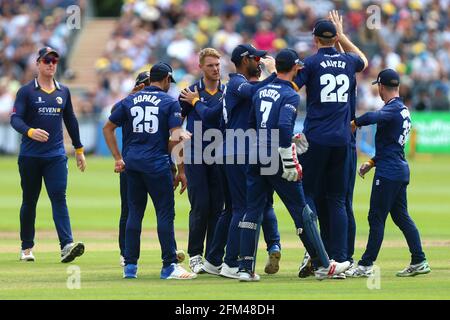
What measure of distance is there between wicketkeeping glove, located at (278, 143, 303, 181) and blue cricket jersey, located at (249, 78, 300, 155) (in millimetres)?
65

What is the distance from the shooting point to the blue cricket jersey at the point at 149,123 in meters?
13.2

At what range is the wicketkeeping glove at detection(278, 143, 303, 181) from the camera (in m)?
12.7

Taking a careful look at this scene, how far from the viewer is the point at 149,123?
13188 millimetres

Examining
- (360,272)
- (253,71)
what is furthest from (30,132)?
(360,272)

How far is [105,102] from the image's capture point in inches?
1547

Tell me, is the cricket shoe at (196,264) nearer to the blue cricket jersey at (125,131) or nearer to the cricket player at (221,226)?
the cricket player at (221,226)

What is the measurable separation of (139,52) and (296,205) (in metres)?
28.4

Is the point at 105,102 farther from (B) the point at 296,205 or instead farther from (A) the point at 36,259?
(B) the point at 296,205

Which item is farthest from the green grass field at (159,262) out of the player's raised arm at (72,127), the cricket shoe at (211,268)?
the player's raised arm at (72,127)

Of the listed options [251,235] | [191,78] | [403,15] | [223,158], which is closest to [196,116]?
[223,158]

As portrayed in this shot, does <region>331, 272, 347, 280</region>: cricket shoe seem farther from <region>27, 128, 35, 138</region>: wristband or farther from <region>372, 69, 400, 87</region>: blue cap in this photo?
<region>27, 128, 35, 138</region>: wristband

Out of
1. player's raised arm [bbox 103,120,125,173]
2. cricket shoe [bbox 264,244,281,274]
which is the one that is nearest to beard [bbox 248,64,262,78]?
player's raised arm [bbox 103,120,125,173]

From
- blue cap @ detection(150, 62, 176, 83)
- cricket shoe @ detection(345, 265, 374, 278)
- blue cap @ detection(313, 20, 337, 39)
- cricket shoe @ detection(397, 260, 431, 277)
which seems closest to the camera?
blue cap @ detection(150, 62, 176, 83)

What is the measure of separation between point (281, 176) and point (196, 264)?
1953 millimetres
